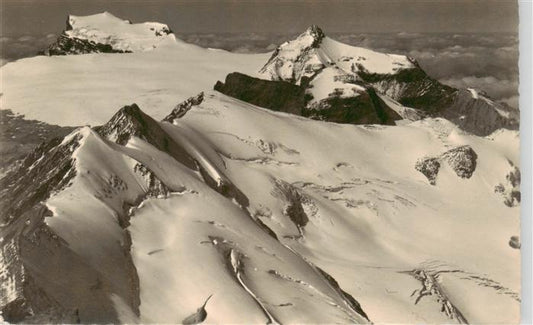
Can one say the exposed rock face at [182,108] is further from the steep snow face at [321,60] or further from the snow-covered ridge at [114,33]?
the steep snow face at [321,60]

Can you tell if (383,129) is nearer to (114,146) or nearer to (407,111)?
(407,111)

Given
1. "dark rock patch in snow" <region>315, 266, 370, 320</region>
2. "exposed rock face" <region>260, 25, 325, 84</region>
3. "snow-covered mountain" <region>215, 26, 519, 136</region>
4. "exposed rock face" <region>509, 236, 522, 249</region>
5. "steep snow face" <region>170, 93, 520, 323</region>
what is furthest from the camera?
"snow-covered mountain" <region>215, 26, 519, 136</region>

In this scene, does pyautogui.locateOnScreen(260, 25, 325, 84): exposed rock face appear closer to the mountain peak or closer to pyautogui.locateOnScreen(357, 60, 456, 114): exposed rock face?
the mountain peak

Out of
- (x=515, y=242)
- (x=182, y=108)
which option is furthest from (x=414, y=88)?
(x=515, y=242)

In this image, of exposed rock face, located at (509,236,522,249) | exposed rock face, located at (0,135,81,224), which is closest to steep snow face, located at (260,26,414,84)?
exposed rock face, located at (509,236,522,249)

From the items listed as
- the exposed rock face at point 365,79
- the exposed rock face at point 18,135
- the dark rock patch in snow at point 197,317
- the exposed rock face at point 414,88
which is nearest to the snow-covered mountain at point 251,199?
the dark rock patch in snow at point 197,317

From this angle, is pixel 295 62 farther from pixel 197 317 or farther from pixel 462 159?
pixel 197 317

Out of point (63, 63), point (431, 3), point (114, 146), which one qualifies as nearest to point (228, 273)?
point (114, 146)
